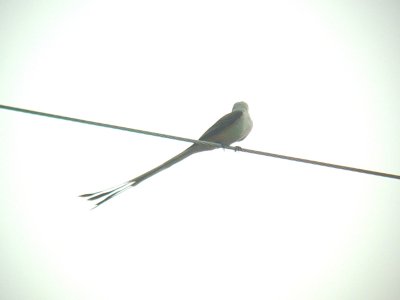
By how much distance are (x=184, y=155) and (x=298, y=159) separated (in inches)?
58.5

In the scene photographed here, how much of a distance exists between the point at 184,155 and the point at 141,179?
897 millimetres

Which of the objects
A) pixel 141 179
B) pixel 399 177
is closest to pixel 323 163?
pixel 399 177

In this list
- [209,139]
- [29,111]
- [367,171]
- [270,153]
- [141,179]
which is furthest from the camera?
[209,139]

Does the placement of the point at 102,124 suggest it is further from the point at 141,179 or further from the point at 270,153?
the point at 270,153

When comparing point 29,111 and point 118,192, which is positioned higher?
point 29,111

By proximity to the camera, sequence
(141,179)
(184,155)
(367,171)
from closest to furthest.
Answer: (367,171) → (141,179) → (184,155)

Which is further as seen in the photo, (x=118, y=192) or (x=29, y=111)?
(x=118, y=192)

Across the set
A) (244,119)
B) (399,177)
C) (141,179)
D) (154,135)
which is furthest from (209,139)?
(399,177)

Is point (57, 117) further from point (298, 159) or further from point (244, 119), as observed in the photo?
point (244, 119)

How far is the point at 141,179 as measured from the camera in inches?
119

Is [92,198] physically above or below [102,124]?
below

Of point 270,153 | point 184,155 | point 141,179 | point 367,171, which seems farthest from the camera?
point 184,155

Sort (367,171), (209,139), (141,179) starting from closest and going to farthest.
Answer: (367,171), (141,179), (209,139)

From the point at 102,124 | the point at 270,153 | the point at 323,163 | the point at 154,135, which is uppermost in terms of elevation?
the point at 102,124
